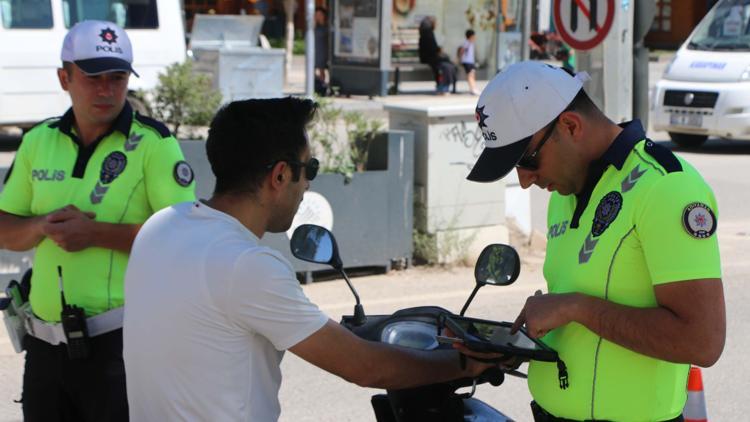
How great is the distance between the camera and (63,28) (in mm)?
14539

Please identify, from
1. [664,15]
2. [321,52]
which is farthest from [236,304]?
[664,15]

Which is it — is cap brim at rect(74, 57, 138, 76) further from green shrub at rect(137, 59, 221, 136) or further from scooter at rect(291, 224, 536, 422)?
green shrub at rect(137, 59, 221, 136)

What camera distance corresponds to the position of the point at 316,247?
2969 millimetres

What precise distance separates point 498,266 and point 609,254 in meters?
0.44

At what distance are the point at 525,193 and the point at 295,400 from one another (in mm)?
3928

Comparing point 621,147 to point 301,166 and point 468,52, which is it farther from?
point 468,52

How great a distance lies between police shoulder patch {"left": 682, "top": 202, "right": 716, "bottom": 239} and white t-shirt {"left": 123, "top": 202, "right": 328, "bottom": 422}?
0.86 metres

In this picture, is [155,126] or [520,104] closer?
[520,104]

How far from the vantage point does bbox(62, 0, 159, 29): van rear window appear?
14609mm

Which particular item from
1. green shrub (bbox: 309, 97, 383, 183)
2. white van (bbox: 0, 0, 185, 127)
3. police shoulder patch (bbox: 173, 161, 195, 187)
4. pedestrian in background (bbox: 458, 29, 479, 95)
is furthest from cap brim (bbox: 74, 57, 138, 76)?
pedestrian in background (bbox: 458, 29, 479, 95)

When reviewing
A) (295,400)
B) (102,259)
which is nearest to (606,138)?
(102,259)

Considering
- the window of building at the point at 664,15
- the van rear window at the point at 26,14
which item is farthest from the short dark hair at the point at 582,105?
the window of building at the point at 664,15

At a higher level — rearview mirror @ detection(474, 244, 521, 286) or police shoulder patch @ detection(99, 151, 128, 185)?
police shoulder patch @ detection(99, 151, 128, 185)

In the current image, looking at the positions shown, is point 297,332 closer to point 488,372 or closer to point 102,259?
point 488,372
